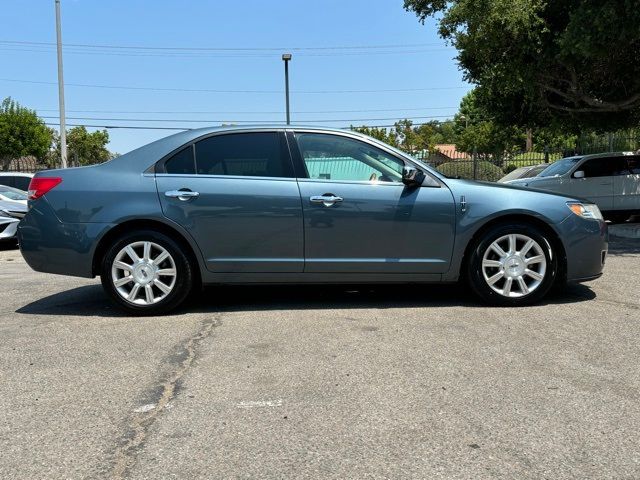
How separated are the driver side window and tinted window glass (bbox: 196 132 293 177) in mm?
221

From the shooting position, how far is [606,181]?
13.6 meters

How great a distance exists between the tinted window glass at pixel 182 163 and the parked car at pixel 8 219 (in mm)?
7572

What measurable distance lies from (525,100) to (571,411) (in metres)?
12.6

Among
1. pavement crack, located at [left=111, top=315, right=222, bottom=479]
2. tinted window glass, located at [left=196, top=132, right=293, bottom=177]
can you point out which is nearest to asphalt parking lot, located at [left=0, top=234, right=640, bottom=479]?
pavement crack, located at [left=111, top=315, right=222, bottom=479]

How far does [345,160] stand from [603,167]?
10326 mm

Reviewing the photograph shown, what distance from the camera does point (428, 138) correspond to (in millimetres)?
72688

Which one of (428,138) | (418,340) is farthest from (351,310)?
(428,138)

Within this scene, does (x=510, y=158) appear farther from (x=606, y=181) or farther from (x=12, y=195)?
(x=12, y=195)

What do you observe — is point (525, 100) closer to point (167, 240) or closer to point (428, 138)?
point (167, 240)

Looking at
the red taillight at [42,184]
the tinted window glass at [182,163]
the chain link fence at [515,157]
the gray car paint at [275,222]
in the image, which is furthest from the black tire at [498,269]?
the chain link fence at [515,157]

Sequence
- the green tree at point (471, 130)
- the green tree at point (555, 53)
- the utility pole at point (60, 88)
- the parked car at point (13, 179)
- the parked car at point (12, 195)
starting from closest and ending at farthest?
the green tree at point (555, 53)
the parked car at point (12, 195)
the parked car at point (13, 179)
the utility pole at point (60, 88)
the green tree at point (471, 130)

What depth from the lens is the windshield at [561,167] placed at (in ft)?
45.6

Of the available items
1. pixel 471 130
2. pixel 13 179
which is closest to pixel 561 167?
pixel 13 179

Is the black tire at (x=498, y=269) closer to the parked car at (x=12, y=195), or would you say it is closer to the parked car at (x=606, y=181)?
the parked car at (x=606, y=181)
